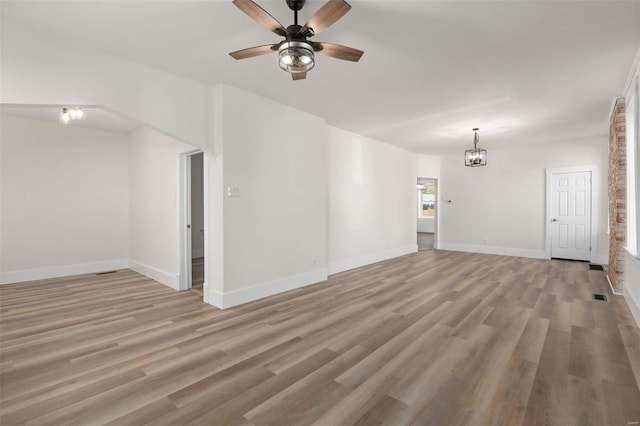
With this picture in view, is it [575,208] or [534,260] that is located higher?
[575,208]

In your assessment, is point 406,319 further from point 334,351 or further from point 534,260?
point 534,260

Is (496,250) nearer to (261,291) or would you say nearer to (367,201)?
(367,201)

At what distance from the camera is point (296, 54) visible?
2.29m

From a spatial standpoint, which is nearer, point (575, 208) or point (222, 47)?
point (222, 47)

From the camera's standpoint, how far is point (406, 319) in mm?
3398

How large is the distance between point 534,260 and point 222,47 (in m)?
7.78

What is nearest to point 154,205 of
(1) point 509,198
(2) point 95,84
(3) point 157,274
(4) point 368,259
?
(3) point 157,274

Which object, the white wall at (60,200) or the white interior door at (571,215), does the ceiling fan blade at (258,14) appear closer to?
the white wall at (60,200)

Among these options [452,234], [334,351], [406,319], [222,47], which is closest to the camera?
[334,351]

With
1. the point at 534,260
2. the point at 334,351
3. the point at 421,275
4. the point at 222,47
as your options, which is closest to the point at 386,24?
the point at 222,47

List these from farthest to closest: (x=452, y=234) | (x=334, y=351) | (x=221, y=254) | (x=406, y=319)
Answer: (x=452, y=234) < (x=221, y=254) < (x=406, y=319) < (x=334, y=351)

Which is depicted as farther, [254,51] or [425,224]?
[425,224]

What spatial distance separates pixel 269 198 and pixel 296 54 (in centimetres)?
237

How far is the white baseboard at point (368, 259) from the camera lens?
18.9 ft
